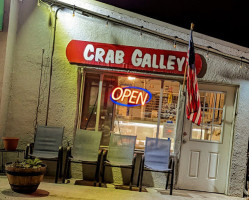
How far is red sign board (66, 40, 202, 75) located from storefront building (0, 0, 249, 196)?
0.07ft

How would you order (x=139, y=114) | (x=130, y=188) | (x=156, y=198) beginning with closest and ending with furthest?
1. (x=156, y=198)
2. (x=130, y=188)
3. (x=139, y=114)

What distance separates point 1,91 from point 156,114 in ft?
11.5

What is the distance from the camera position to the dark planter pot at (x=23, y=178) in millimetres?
5070

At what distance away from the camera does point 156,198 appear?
19.1 feet

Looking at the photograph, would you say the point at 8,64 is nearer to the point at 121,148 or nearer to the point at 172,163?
the point at 121,148

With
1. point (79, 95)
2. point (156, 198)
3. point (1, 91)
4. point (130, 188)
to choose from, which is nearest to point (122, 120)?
point (79, 95)

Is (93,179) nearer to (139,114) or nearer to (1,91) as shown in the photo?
(139,114)

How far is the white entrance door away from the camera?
268 inches

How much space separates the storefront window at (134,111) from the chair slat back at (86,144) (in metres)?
0.33

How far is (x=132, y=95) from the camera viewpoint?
704cm

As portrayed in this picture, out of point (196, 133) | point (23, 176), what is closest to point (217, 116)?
point (196, 133)

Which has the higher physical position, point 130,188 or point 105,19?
point 105,19

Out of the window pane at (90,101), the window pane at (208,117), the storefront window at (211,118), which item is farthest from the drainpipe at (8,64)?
the window pane at (208,117)

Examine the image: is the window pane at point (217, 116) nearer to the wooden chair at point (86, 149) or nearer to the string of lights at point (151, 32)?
the string of lights at point (151, 32)
